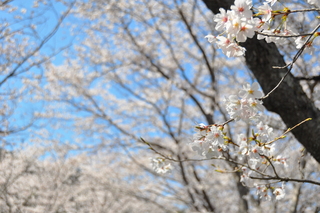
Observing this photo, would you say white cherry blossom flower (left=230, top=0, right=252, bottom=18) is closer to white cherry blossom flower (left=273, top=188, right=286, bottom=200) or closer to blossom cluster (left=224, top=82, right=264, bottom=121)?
blossom cluster (left=224, top=82, right=264, bottom=121)

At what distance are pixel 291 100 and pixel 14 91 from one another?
4.23 m

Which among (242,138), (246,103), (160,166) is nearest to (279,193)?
(242,138)

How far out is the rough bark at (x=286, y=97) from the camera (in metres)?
1.97

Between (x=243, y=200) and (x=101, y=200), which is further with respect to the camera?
(x=101, y=200)

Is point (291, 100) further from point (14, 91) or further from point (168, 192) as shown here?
point (168, 192)

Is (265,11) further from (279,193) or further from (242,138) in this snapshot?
(279,193)

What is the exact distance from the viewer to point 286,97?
2.00m

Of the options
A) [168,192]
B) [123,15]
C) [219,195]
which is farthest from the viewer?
[219,195]

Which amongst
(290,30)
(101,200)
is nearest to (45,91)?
(101,200)

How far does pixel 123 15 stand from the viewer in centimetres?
609

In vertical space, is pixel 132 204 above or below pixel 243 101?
above

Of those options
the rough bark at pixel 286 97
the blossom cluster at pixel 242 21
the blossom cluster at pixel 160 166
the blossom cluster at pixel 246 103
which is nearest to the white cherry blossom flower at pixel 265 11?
the blossom cluster at pixel 242 21

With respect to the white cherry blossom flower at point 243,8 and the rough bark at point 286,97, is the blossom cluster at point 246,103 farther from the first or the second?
the rough bark at point 286,97

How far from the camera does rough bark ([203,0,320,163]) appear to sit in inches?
77.5
